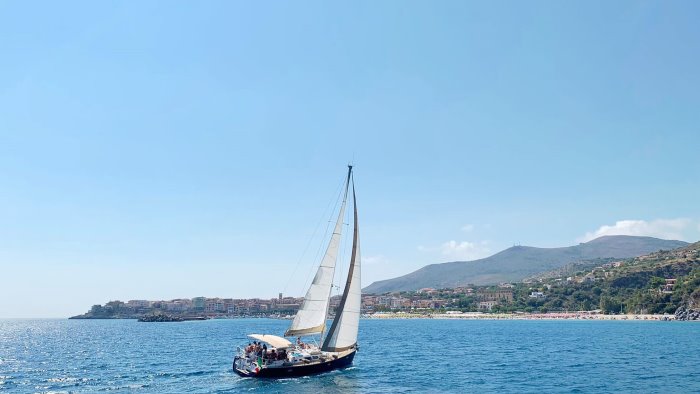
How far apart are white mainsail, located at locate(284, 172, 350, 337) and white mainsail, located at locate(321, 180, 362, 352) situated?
1270 mm

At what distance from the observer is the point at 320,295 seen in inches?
1770

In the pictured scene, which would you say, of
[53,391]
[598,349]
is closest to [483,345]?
[598,349]

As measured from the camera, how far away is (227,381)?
43844mm

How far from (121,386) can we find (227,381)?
315 inches

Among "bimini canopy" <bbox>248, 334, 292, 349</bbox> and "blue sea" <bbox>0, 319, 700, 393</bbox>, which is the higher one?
"bimini canopy" <bbox>248, 334, 292, 349</bbox>

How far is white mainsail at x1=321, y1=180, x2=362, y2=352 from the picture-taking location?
45.3 m

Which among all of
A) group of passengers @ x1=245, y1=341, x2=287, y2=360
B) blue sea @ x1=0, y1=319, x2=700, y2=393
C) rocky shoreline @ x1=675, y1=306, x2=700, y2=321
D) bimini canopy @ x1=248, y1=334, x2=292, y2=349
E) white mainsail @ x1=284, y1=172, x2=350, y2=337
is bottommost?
rocky shoreline @ x1=675, y1=306, x2=700, y2=321

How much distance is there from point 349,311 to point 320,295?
109 inches

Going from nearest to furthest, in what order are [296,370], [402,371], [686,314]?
[296,370]
[402,371]
[686,314]

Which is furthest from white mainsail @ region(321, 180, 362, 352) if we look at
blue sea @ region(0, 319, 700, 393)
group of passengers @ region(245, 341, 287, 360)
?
group of passengers @ region(245, 341, 287, 360)

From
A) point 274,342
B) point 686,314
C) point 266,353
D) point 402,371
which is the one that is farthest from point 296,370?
point 686,314

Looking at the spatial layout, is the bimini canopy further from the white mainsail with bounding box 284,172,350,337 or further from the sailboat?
the white mainsail with bounding box 284,172,350,337

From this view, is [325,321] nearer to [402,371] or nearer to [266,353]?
[266,353]

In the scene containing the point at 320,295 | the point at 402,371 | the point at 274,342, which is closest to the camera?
the point at 320,295
